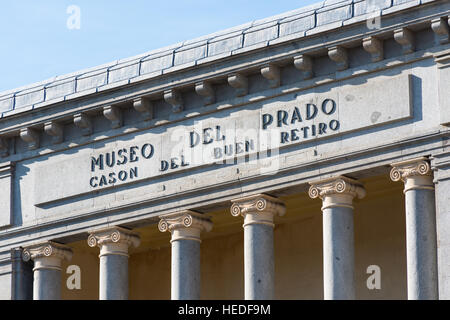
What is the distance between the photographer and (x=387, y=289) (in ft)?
209

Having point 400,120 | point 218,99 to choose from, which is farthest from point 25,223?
point 400,120

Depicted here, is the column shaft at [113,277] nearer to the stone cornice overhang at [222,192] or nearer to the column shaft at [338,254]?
the stone cornice overhang at [222,192]

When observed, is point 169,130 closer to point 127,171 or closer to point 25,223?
point 127,171

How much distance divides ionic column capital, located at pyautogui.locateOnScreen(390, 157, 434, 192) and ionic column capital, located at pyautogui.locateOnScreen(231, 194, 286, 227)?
4605 millimetres

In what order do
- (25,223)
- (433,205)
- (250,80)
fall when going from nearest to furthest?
1. (433,205)
2. (250,80)
3. (25,223)

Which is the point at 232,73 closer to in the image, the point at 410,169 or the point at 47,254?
the point at 410,169

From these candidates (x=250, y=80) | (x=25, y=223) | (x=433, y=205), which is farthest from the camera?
(x=25, y=223)

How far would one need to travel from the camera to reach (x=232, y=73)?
6119 centimetres

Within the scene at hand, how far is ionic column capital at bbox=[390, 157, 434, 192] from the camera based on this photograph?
57.5 metres

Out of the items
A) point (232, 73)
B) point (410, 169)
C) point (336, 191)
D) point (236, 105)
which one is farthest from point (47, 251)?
point (410, 169)

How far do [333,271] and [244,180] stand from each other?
4.44 metres

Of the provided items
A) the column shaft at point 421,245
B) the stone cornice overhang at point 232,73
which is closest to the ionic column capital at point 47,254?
the stone cornice overhang at point 232,73

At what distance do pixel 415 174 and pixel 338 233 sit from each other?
3073 millimetres

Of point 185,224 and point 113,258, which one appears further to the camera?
point 113,258
